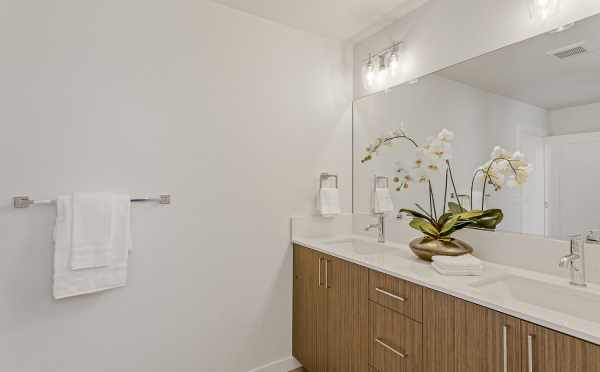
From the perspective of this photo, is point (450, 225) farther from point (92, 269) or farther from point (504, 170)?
point (92, 269)

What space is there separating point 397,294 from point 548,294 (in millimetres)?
567

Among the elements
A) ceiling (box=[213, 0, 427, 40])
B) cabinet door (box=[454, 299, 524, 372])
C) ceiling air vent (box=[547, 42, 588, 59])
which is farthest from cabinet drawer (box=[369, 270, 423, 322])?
ceiling (box=[213, 0, 427, 40])

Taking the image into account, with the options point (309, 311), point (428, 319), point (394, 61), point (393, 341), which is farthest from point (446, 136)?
point (309, 311)

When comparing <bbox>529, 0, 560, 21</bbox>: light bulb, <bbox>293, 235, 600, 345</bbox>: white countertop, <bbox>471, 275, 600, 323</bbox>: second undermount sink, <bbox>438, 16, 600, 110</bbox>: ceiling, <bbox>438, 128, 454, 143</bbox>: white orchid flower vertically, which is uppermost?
<bbox>529, 0, 560, 21</bbox>: light bulb

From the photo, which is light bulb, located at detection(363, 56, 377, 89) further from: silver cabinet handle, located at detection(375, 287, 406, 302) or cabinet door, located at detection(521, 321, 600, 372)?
cabinet door, located at detection(521, 321, 600, 372)

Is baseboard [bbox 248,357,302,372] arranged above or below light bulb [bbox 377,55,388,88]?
below

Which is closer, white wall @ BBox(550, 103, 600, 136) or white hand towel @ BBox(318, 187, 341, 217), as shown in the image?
white wall @ BBox(550, 103, 600, 136)

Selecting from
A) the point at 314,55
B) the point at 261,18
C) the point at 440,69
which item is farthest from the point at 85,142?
the point at 440,69

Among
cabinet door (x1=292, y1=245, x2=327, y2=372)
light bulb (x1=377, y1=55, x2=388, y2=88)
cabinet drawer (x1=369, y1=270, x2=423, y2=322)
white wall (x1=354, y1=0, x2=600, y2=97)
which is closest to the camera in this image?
cabinet drawer (x1=369, y1=270, x2=423, y2=322)

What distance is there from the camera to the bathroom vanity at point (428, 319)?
860 mm

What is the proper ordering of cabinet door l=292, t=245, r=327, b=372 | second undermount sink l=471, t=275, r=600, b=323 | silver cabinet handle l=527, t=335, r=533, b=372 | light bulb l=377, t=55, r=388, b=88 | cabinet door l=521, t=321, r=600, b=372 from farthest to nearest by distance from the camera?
light bulb l=377, t=55, r=388, b=88 → cabinet door l=292, t=245, r=327, b=372 → second undermount sink l=471, t=275, r=600, b=323 → silver cabinet handle l=527, t=335, r=533, b=372 → cabinet door l=521, t=321, r=600, b=372

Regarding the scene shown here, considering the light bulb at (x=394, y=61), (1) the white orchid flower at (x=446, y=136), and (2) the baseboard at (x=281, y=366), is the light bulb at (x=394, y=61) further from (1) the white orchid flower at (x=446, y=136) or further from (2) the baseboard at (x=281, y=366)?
(2) the baseboard at (x=281, y=366)

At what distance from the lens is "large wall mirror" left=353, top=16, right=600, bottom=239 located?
1.24 meters

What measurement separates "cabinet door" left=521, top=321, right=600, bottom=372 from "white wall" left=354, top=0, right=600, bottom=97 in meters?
1.26
